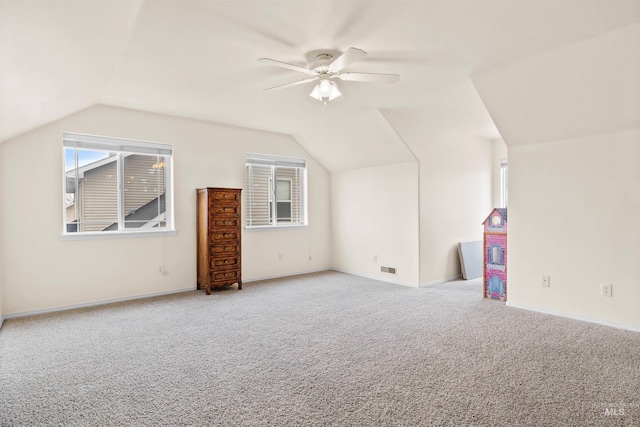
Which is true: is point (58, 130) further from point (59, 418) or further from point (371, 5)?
point (371, 5)

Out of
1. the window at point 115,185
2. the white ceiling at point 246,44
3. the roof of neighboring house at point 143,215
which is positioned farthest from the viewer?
the roof of neighboring house at point 143,215

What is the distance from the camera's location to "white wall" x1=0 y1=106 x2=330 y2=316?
12.7 ft

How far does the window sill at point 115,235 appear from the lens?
13.7 ft

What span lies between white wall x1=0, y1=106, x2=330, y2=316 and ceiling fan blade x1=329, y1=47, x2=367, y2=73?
3.06 m

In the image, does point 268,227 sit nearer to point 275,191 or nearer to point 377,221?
point 275,191

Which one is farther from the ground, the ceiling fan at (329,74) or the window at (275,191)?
the ceiling fan at (329,74)

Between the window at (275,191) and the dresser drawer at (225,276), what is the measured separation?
1005mm

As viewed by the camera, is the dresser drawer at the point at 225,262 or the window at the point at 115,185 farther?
the dresser drawer at the point at 225,262

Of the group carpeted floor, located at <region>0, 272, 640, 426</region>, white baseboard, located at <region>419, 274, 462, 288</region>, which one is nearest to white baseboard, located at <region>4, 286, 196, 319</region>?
carpeted floor, located at <region>0, 272, 640, 426</region>

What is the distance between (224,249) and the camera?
499cm

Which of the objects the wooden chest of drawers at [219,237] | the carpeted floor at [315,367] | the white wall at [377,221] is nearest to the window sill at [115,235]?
the wooden chest of drawers at [219,237]

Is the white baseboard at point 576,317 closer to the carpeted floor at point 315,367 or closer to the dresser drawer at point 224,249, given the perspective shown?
the carpeted floor at point 315,367

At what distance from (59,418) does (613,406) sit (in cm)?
332

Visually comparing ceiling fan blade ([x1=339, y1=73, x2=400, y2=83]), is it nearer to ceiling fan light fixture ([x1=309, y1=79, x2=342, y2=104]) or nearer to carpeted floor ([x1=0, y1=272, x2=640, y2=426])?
ceiling fan light fixture ([x1=309, y1=79, x2=342, y2=104])
